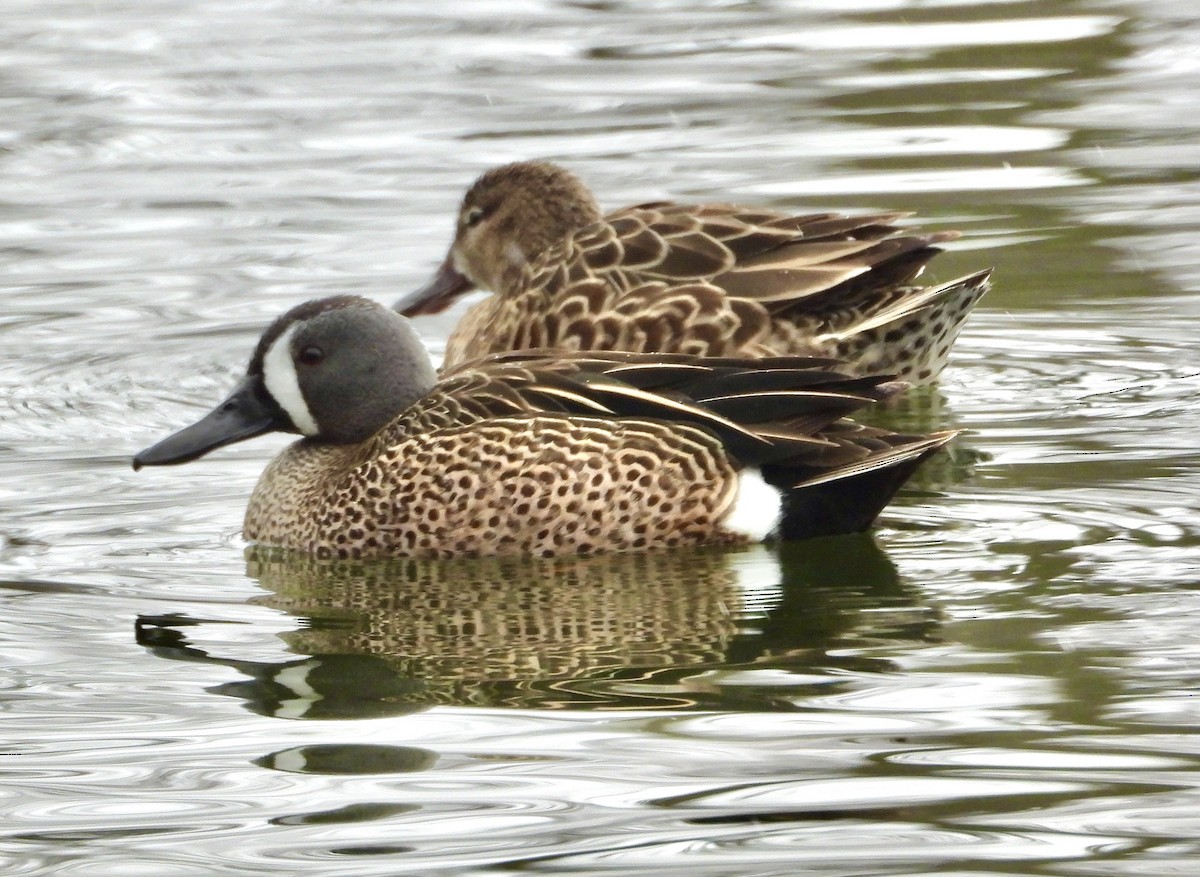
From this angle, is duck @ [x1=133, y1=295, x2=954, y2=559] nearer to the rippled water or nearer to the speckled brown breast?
the speckled brown breast

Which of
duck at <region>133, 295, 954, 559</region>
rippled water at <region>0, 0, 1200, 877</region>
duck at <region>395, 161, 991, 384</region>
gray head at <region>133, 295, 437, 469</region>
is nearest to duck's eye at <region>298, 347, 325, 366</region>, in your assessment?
gray head at <region>133, 295, 437, 469</region>

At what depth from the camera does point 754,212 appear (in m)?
9.55

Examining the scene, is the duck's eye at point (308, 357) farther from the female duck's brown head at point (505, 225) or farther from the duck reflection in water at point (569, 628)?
the female duck's brown head at point (505, 225)

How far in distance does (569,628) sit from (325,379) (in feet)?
5.70

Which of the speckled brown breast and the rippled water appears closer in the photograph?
the rippled water

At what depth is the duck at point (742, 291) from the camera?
923 centimetres

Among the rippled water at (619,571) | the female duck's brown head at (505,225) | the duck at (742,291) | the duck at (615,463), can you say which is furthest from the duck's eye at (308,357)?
the female duck's brown head at (505,225)

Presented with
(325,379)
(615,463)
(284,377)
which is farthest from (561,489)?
(284,377)

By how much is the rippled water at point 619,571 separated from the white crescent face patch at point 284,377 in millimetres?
428

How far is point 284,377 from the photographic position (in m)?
8.23

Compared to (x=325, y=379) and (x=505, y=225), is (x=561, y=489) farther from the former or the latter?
(x=505, y=225)

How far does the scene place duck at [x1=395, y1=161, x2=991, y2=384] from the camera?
9.23 metres

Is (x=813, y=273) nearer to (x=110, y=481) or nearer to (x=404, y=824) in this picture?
(x=110, y=481)

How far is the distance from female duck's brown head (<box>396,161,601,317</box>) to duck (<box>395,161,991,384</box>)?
0.69m
